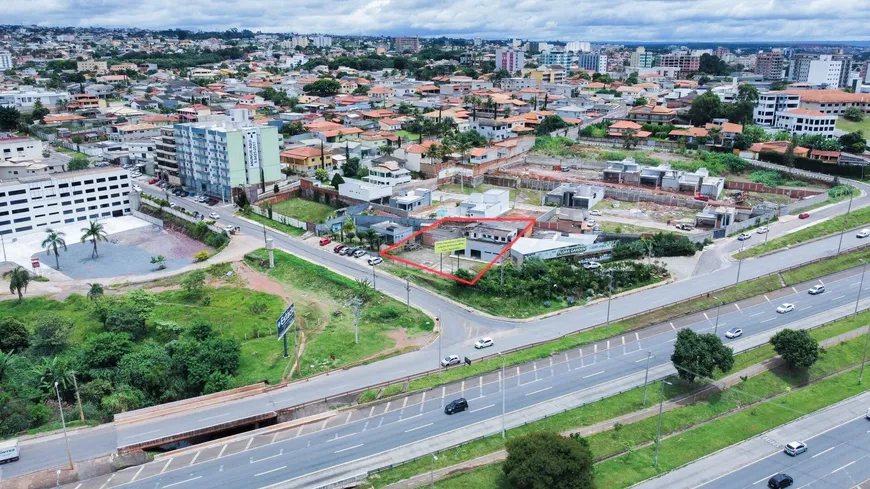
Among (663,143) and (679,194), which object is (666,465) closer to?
(679,194)

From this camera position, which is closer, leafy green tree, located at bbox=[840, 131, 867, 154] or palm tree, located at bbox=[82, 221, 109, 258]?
palm tree, located at bbox=[82, 221, 109, 258]

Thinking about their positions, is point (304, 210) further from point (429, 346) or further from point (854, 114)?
point (854, 114)

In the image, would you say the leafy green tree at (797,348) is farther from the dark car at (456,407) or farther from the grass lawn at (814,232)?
the dark car at (456,407)

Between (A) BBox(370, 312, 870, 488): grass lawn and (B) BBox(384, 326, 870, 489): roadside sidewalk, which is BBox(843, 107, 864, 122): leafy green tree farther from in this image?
(A) BBox(370, 312, 870, 488): grass lawn

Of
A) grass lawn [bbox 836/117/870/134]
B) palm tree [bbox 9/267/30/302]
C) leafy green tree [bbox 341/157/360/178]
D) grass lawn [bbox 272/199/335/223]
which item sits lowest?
grass lawn [bbox 272/199/335/223]

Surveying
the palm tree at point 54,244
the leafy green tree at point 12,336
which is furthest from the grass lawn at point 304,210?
the leafy green tree at point 12,336

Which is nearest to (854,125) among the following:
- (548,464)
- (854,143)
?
(854,143)

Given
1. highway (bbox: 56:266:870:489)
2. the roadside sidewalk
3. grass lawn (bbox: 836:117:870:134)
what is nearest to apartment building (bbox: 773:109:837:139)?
grass lawn (bbox: 836:117:870:134)
